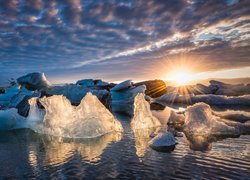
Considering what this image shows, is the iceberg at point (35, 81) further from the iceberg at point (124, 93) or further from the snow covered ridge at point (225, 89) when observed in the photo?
the snow covered ridge at point (225, 89)

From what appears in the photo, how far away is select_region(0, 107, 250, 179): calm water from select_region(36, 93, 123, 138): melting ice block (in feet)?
3.37

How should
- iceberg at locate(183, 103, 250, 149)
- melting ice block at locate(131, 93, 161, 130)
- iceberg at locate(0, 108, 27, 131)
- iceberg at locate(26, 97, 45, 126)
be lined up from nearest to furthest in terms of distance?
iceberg at locate(183, 103, 250, 149) → melting ice block at locate(131, 93, 161, 130) → iceberg at locate(0, 108, 27, 131) → iceberg at locate(26, 97, 45, 126)

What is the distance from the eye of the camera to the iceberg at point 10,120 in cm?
1211

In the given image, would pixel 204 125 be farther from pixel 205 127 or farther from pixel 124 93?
pixel 124 93

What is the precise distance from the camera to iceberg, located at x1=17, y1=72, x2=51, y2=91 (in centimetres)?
2162

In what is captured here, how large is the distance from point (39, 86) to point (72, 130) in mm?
12635

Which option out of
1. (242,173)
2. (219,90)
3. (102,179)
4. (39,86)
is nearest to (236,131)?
(242,173)

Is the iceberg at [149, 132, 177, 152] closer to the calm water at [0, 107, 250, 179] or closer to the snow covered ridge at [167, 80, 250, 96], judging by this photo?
the calm water at [0, 107, 250, 179]

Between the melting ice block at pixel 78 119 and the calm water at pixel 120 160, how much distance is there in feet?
3.37

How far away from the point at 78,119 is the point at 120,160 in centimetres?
436

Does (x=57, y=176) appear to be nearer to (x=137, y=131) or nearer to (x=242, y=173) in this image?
(x=242, y=173)

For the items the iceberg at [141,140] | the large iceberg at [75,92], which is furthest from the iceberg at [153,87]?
the iceberg at [141,140]

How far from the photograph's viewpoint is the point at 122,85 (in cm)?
3030

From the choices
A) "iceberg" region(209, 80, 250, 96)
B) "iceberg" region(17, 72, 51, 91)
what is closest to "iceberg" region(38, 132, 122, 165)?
"iceberg" region(17, 72, 51, 91)
